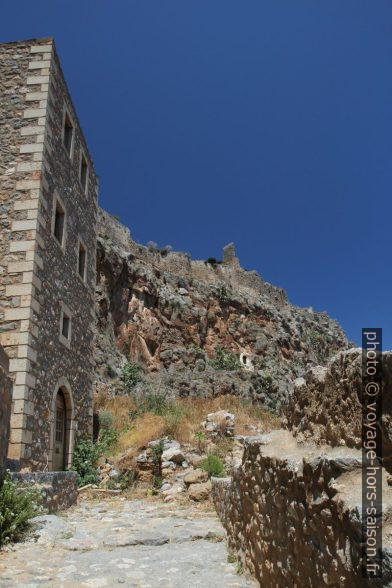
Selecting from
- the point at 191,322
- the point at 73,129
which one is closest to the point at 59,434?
the point at 73,129

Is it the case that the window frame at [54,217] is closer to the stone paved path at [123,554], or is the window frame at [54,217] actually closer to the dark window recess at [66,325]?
the dark window recess at [66,325]

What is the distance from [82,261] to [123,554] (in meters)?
8.83

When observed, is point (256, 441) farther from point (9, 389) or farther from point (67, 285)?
point (67, 285)

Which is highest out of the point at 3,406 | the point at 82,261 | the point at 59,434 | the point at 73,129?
the point at 73,129

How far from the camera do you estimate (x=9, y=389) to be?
7.54 metres

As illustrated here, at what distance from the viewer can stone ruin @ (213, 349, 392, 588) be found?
2.09 meters

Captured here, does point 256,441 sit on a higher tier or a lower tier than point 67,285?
lower

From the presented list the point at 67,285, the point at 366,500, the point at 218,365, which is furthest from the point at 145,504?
the point at 218,365

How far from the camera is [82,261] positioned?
42.8 feet

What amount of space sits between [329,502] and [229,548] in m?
3.40

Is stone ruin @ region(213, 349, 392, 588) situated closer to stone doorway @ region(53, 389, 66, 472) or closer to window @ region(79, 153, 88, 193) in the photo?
stone doorway @ region(53, 389, 66, 472)

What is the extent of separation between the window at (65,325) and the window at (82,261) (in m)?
1.71

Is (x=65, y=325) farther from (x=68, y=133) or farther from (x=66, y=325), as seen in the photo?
(x=68, y=133)

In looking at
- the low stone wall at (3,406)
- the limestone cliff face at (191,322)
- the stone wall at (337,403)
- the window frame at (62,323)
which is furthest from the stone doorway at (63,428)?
the limestone cliff face at (191,322)
